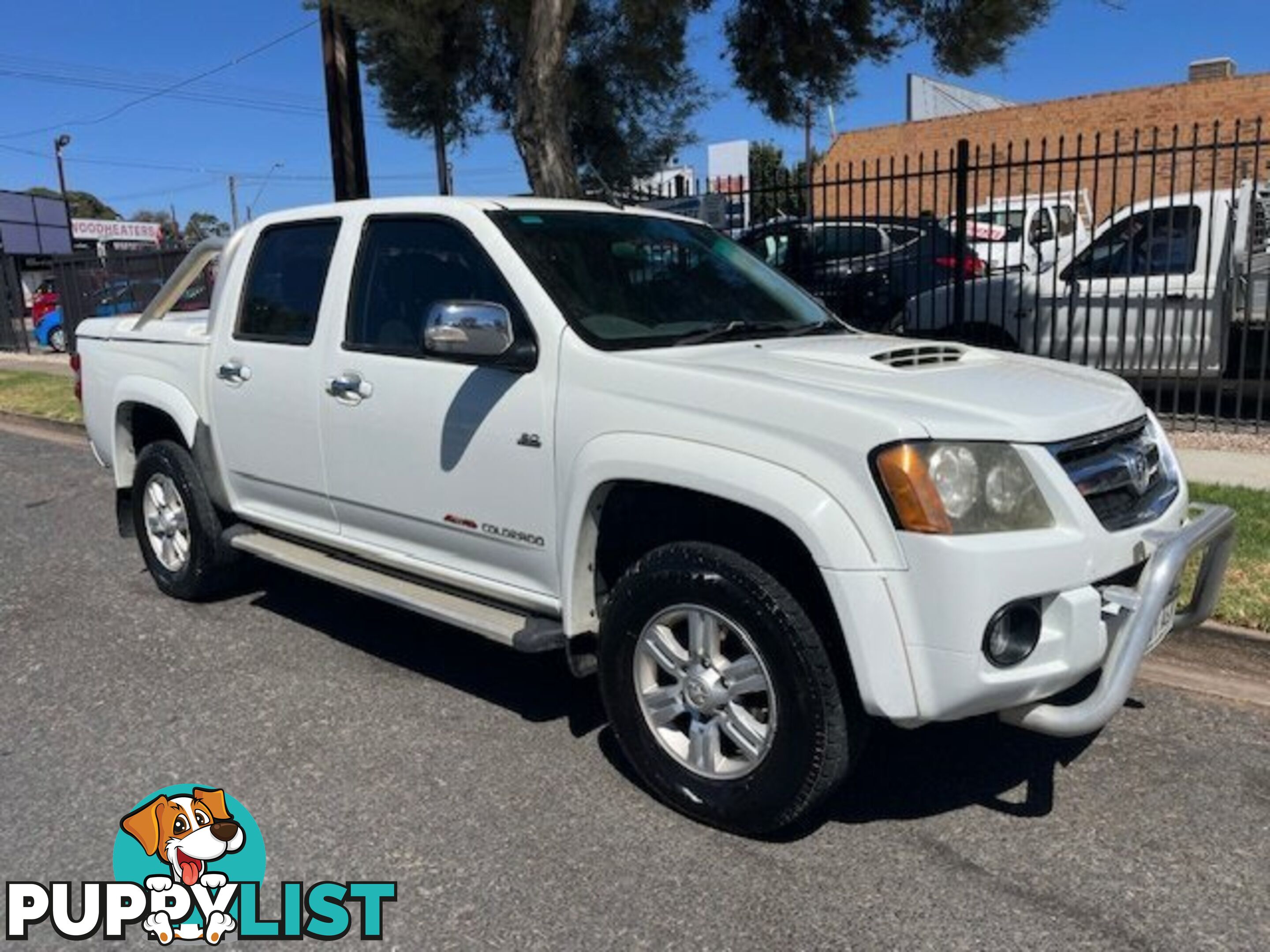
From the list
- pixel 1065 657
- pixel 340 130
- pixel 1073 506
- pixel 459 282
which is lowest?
pixel 1065 657

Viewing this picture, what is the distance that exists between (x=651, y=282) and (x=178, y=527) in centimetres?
285

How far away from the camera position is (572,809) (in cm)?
346

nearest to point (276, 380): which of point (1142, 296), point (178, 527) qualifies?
point (178, 527)

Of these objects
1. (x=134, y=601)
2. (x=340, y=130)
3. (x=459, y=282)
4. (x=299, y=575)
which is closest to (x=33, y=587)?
(x=134, y=601)

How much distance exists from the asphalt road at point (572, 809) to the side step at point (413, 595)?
442mm

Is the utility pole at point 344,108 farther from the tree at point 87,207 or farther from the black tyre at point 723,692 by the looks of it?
the tree at point 87,207

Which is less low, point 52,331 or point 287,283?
point 287,283

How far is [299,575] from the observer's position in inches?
237

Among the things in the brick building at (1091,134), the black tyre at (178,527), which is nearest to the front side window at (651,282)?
the black tyre at (178,527)

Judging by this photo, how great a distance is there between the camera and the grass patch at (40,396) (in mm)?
12680

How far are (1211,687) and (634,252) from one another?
2.77 metres

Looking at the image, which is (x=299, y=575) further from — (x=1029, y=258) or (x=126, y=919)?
(x=1029, y=258)

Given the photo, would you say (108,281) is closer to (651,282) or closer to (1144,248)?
(1144,248)

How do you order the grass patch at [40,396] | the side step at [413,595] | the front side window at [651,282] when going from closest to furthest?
the side step at [413,595] < the front side window at [651,282] < the grass patch at [40,396]
